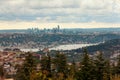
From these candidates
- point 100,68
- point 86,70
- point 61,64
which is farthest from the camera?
point 61,64

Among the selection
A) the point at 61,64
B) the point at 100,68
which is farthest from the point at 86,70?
the point at 61,64

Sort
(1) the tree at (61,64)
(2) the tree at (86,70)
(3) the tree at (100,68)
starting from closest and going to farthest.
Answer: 1. (2) the tree at (86,70)
2. (3) the tree at (100,68)
3. (1) the tree at (61,64)

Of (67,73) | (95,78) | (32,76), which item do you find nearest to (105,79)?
(95,78)

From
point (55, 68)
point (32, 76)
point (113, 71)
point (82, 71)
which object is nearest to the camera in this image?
point (32, 76)

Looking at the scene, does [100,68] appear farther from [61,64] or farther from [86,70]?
[61,64]

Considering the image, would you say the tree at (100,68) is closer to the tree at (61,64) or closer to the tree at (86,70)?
the tree at (86,70)

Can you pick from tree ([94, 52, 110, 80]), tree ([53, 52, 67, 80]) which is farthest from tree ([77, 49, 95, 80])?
tree ([53, 52, 67, 80])

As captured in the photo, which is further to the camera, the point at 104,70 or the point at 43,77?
the point at 104,70

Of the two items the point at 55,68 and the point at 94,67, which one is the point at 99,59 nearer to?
the point at 94,67

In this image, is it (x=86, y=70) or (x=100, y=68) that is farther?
(x=100, y=68)

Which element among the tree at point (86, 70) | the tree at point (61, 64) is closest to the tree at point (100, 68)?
the tree at point (86, 70)

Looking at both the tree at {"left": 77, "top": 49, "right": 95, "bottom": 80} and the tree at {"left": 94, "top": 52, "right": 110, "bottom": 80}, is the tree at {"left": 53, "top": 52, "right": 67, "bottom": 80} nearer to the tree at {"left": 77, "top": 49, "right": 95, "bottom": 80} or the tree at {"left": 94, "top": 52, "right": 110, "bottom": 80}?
the tree at {"left": 77, "top": 49, "right": 95, "bottom": 80}
